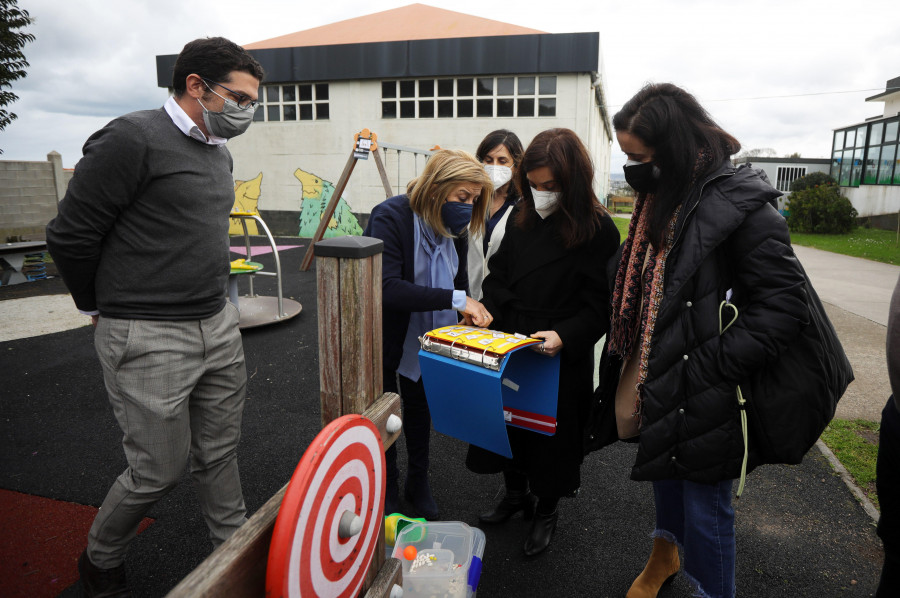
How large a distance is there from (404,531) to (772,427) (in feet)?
4.65

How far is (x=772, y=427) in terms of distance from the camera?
1.68 metres

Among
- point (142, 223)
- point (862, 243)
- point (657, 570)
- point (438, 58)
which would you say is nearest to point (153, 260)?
point (142, 223)

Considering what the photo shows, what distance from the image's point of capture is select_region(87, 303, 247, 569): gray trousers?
1.80m

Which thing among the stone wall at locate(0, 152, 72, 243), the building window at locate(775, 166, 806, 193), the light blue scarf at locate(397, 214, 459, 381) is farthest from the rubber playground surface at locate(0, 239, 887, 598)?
the building window at locate(775, 166, 806, 193)

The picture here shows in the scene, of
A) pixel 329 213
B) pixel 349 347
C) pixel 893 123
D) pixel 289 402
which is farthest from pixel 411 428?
pixel 893 123

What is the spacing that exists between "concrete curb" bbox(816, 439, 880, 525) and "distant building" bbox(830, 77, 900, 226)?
2207cm

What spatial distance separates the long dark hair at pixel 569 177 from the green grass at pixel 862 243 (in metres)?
12.8

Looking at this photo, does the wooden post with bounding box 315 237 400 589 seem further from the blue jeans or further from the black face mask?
the blue jeans

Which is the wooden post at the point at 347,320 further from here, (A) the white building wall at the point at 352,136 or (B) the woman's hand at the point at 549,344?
(A) the white building wall at the point at 352,136

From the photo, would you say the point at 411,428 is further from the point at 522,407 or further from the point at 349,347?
the point at 349,347

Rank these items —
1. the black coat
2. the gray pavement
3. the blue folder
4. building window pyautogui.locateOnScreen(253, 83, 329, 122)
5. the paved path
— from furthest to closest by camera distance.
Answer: building window pyautogui.locateOnScreen(253, 83, 329, 122) → the paved path → the gray pavement → the black coat → the blue folder

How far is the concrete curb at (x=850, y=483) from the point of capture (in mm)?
2816

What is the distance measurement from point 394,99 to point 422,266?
56.2ft

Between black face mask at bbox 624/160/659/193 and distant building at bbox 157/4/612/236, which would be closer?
black face mask at bbox 624/160/659/193
